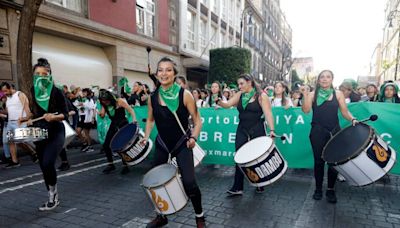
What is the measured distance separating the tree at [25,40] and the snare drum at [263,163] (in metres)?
6.12

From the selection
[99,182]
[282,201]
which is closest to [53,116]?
[99,182]

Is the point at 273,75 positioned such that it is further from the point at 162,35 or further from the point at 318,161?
the point at 318,161

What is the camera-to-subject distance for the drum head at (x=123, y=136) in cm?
511

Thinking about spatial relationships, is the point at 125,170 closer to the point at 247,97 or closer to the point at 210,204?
the point at 210,204

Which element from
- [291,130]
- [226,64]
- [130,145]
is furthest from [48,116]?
[226,64]

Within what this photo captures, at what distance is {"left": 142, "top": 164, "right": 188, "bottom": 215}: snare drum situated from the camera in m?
2.91

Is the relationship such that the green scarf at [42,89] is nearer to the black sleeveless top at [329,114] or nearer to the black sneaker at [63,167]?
the black sneaker at [63,167]

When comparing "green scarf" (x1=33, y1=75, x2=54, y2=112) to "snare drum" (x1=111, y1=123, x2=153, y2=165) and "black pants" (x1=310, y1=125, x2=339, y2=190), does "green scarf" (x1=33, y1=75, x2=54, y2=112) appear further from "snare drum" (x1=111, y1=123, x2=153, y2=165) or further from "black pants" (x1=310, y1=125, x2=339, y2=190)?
"black pants" (x1=310, y1=125, x2=339, y2=190)

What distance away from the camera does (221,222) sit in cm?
352

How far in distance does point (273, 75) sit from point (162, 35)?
41286 mm

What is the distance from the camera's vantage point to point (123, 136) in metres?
5.30

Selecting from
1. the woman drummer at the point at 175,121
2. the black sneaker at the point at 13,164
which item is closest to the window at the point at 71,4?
the black sneaker at the point at 13,164

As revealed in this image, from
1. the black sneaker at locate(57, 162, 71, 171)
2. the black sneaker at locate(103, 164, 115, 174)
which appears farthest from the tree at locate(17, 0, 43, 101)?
the black sneaker at locate(103, 164, 115, 174)

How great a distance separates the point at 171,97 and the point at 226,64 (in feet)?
59.8
